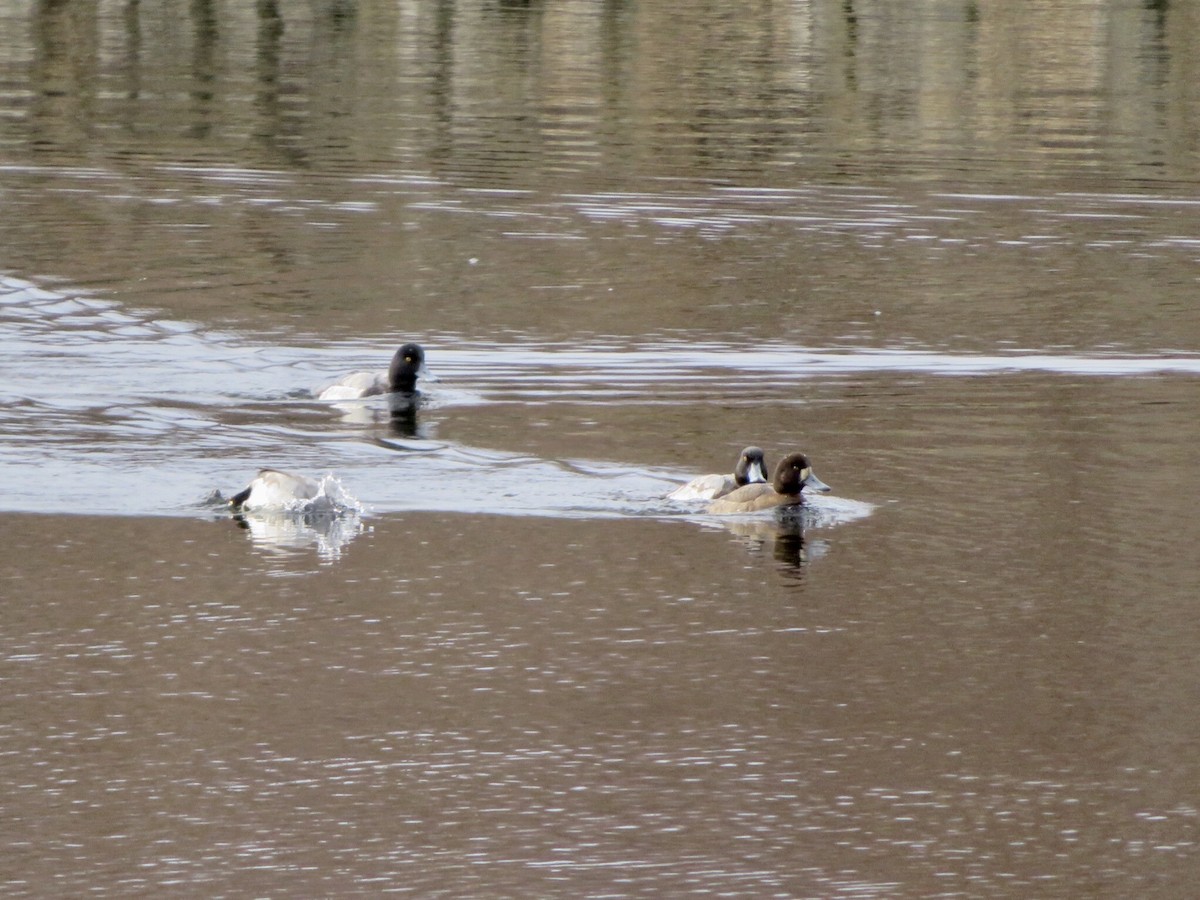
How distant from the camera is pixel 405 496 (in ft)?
37.5

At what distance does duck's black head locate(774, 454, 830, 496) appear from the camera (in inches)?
433

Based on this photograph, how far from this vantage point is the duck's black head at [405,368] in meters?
13.6

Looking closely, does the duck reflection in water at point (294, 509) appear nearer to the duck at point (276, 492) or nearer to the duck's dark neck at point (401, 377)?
the duck at point (276, 492)

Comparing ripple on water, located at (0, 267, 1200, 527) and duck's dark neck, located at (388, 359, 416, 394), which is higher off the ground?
duck's dark neck, located at (388, 359, 416, 394)

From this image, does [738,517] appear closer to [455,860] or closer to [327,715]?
[327,715]

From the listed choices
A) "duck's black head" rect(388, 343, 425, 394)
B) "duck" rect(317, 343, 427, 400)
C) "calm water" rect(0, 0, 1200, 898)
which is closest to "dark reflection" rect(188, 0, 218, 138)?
"calm water" rect(0, 0, 1200, 898)

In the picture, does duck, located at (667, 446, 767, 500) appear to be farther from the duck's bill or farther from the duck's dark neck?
the duck's dark neck

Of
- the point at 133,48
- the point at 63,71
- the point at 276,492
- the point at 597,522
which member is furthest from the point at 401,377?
the point at 133,48

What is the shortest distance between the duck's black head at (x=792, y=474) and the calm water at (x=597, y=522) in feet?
0.58

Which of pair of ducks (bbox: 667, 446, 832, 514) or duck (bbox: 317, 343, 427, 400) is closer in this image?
pair of ducks (bbox: 667, 446, 832, 514)

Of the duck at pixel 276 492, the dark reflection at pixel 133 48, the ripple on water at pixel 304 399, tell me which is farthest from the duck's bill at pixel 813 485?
the dark reflection at pixel 133 48

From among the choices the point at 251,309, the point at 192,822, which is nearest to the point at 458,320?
the point at 251,309

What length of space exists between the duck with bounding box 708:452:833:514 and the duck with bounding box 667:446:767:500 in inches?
2.7

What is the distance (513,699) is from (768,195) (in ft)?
46.5
